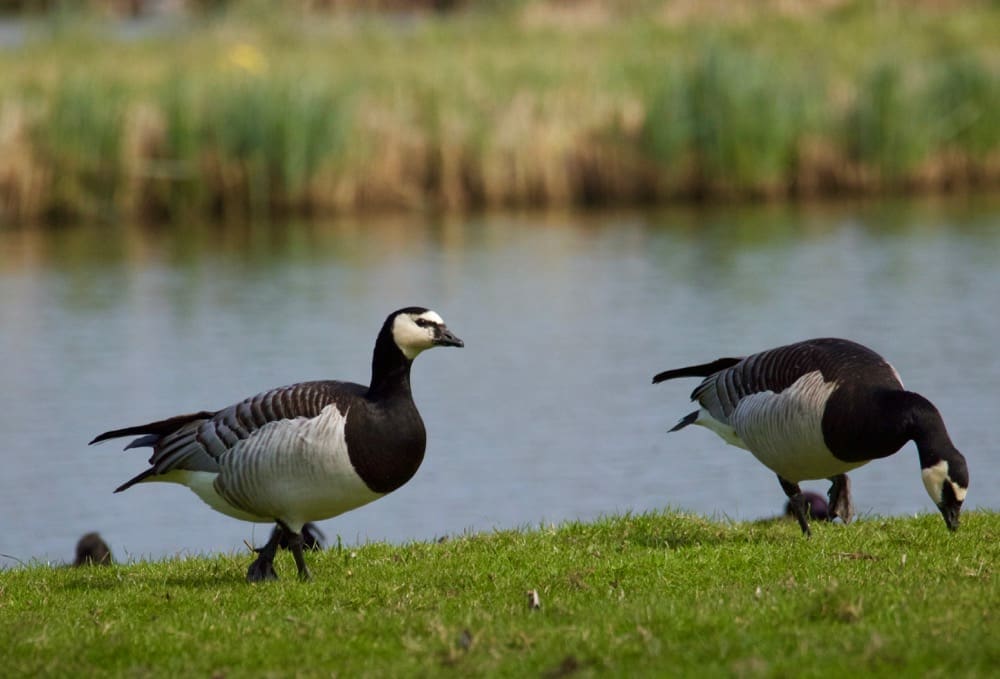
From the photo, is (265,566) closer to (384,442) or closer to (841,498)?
(384,442)

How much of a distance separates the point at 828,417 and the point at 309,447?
3.26 meters

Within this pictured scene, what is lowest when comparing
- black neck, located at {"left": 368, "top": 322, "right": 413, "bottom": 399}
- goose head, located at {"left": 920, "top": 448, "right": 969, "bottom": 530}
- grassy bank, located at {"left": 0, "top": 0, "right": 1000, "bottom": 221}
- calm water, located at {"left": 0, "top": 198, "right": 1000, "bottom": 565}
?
calm water, located at {"left": 0, "top": 198, "right": 1000, "bottom": 565}

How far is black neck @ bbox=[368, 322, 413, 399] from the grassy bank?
1863cm

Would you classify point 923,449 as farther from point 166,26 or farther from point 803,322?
point 166,26

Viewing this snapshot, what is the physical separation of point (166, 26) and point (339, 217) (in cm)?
1702

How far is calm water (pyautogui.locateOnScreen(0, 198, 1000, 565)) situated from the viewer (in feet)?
50.2

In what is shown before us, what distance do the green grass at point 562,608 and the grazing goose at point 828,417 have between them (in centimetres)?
48

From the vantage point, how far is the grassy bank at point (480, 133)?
28.3 meters

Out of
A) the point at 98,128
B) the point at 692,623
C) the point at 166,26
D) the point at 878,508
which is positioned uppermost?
the point at 166,26

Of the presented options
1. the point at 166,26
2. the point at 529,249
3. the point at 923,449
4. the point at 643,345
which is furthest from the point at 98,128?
the point at 923,449

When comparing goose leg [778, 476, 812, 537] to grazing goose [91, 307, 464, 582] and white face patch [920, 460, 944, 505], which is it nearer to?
white face patch [920, 460, 944, 505]

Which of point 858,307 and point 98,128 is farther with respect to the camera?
point 98,128

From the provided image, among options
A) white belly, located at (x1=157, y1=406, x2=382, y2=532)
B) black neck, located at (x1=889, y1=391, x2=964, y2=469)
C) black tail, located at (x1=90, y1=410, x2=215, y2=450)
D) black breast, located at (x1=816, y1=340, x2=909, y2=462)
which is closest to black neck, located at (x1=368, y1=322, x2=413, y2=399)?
white belly, located at (x1=157, y1=406, x2=382, y2=532)

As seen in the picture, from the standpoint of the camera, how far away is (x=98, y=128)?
1101 inches
